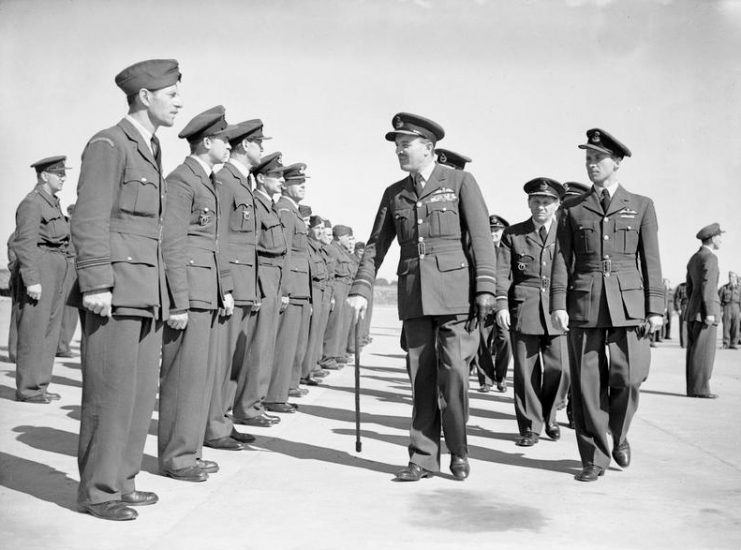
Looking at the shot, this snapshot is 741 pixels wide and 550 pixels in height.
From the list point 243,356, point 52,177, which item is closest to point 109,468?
point 243,356

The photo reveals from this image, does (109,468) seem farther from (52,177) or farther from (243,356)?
(52,177)

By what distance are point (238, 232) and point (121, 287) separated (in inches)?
92.8

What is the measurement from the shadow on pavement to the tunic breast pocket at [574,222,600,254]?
390 cm

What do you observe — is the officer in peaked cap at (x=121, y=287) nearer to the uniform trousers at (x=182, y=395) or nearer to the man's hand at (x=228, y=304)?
the uniform trousers at (x=182, y=395)

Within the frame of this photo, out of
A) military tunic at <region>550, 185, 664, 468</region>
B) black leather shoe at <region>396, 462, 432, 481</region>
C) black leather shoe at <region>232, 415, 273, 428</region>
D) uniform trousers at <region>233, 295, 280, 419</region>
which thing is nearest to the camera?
black leather shoe at <region>396, 462, 432, 481</region>

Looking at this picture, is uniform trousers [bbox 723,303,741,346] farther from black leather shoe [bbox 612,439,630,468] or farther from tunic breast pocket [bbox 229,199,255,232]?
tunic breast pocket [bbox 229,199,255,232]

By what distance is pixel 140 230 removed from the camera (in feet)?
15.5

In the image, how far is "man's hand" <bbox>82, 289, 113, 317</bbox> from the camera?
4.44m

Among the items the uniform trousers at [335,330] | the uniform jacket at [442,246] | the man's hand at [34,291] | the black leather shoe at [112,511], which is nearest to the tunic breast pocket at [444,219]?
the uniform jacket at [442,246]

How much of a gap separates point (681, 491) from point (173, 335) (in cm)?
347

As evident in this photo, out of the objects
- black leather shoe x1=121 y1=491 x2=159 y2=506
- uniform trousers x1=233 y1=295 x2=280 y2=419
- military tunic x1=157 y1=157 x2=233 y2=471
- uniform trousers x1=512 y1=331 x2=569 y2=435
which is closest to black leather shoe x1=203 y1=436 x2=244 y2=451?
military tunic x1=157 y1=157 x2=233 y2=471

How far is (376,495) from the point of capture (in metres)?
5.23

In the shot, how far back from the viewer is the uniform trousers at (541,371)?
7.95 meters

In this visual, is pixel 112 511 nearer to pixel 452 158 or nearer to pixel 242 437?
pixel 242 437
